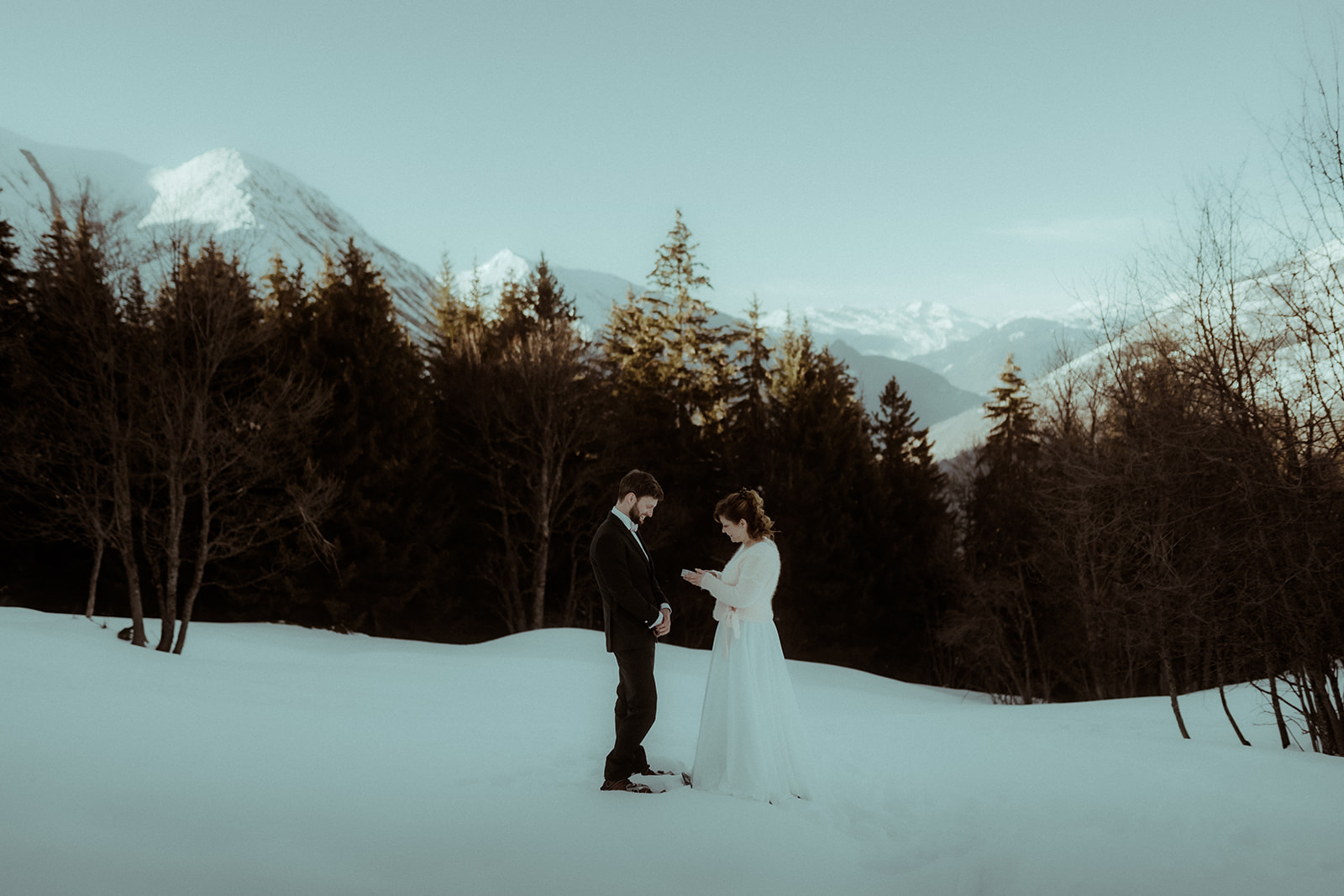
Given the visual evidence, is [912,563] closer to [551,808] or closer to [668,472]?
[668,472]

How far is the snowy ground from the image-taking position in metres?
4.11

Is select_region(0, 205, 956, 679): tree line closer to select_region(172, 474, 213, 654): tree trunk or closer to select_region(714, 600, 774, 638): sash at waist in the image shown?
select_region(172, 474, 213, 654): tree trunk

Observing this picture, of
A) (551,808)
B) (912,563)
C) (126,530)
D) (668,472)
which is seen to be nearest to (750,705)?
(551,808)

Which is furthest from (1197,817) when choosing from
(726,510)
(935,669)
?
(935,669)

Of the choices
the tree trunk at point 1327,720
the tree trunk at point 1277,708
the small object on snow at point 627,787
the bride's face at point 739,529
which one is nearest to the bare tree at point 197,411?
the small object on snow at point 627,787

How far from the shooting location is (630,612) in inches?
216

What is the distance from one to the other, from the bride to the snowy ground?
0.21 m

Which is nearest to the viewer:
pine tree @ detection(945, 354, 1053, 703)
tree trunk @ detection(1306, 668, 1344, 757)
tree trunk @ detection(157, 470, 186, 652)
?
tree trunk @ detection(1306, 668, 1344, 757)

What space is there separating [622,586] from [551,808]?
4.84ft

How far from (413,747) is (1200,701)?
12.8 meters

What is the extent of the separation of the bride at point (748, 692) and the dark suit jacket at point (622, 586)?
0.35 meters

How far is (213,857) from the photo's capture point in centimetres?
407

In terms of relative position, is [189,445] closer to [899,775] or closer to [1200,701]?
[899,775]

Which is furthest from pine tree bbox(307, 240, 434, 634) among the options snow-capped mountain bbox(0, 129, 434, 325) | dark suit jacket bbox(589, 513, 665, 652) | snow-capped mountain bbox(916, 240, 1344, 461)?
snow-capped mountain bbox(0, 129, 434, 325)
